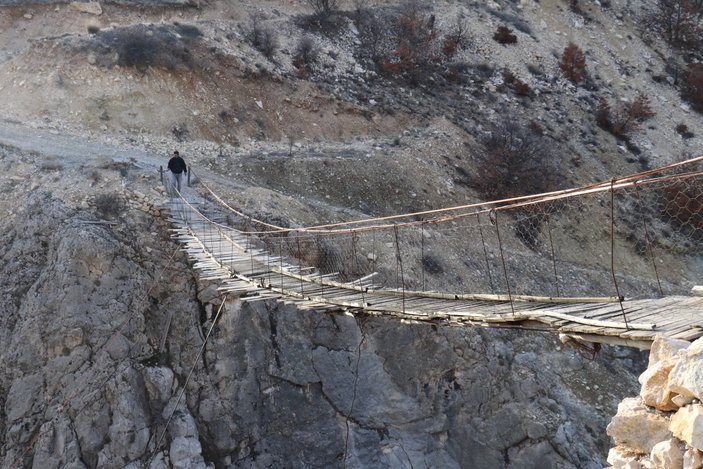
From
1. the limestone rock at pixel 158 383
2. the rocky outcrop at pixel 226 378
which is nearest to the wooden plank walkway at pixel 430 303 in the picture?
the rocky outcrop at pixel 226 378

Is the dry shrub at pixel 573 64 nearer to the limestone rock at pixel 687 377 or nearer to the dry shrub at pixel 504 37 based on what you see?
the dry shrub at pixel 504 37

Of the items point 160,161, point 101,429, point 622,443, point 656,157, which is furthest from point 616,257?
point 622,443

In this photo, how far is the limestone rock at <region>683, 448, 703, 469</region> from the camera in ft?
9.71

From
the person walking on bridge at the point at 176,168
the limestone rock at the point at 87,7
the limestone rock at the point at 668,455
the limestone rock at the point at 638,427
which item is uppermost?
the limestone rock at the point at 87,7

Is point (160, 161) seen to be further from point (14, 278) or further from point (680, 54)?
point (680, 54)

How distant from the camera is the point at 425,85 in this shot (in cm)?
2047

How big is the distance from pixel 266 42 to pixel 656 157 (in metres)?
12.6

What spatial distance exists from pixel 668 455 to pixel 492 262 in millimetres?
11043

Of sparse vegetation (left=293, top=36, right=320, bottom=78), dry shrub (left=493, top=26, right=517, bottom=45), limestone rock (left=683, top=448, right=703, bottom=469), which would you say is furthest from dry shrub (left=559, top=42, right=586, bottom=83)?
limestone rock (left=683, top=448, right=703, bottom=469)

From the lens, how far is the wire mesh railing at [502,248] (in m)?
11.7

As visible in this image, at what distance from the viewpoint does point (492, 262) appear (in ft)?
46.1

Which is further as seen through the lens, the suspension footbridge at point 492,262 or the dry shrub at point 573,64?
the dry shrub at point 573,64

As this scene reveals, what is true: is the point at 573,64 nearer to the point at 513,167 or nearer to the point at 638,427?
the point at 513,167

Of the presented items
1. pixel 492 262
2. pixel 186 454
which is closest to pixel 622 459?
pixel 186 454
